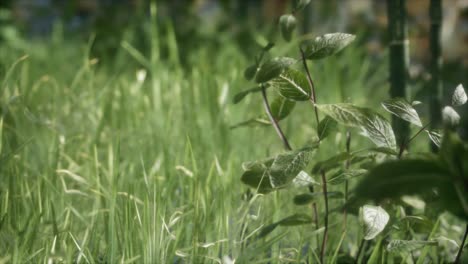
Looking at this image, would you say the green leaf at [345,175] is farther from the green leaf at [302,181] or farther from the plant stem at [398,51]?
the plant stem at [398,51]

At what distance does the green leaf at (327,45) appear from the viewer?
2.95ft

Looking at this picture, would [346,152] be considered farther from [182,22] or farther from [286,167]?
[182,22]

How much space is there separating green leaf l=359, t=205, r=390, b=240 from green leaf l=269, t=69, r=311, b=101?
195 mm

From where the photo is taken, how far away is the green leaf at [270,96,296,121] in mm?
1034

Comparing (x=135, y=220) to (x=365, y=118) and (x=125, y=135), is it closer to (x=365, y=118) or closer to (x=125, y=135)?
(x=365, y=118)

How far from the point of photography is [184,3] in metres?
3.82

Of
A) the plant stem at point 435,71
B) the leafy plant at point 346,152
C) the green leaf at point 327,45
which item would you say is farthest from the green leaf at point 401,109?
the plant stem at point 435,71

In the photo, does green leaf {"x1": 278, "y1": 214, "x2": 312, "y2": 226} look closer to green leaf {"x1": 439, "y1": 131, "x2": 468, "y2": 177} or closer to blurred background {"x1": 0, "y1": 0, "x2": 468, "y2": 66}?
green leaf {"x1": 439, "y1": 131, "x2": 468, "y2": 177}

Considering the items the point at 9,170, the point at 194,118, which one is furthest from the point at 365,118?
the point at 194,118

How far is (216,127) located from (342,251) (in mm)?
621

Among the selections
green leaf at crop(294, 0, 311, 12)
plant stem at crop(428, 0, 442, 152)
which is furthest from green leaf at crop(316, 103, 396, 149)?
plant stem at crop(428, 0, 442, 152)

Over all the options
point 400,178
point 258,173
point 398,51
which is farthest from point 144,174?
point 398,51

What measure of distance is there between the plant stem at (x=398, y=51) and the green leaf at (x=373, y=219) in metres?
0.42

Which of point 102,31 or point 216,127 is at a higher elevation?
point 102,31
